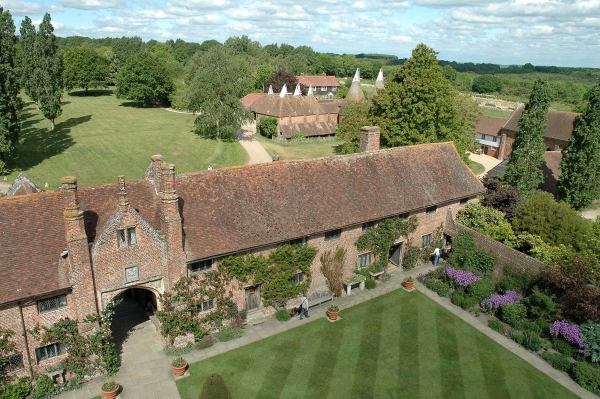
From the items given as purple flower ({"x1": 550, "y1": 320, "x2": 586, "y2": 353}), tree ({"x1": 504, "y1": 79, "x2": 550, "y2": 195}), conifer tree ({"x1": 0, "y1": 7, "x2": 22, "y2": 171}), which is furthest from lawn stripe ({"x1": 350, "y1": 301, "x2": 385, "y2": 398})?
conifer tree ({"x1": 0, "y1": 7, "x2": 22, "y2": 171})

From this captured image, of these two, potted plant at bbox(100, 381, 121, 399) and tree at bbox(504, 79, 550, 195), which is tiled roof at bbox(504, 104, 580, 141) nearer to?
tree at bbox(504, 79, 550, 195)

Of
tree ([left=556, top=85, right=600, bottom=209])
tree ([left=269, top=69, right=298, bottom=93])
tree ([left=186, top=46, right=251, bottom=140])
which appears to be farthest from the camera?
tree ([left=269, top=69, right=298, bottom=93])

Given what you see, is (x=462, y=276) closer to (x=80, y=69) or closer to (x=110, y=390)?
(x=110, y=390)

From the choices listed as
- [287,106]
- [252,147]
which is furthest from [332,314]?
[287,106]

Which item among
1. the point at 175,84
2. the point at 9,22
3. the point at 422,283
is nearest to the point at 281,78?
the point at 175,84

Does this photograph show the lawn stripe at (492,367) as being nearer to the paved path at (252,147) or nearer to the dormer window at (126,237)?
the dormer window at (126,237)

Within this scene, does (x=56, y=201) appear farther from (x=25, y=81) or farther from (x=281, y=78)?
(x=281, y=78)
